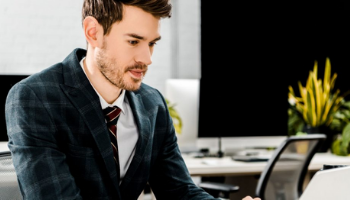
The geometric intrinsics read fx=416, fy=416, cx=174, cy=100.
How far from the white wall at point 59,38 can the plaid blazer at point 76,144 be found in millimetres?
2664

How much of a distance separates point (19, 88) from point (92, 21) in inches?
11.8

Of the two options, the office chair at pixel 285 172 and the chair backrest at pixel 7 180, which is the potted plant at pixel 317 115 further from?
the chair backrest at pixel 7 180

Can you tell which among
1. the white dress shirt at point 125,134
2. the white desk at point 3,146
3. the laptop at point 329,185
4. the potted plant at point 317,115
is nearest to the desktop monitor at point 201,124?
the potted plant at point 317,115

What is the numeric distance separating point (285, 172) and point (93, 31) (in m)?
1.64

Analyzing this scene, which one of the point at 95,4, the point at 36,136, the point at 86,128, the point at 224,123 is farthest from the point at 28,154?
the point at 224,123

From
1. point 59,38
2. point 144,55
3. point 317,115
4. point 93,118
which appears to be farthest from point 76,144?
point 59,38

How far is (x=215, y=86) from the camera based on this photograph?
306 centimetres

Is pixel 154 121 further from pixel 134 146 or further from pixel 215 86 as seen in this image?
pixel 215 86

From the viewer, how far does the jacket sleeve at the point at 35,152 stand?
3.59 feet

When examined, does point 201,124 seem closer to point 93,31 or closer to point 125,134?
point 125,134

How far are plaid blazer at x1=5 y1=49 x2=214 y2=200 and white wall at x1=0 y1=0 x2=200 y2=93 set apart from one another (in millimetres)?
2664

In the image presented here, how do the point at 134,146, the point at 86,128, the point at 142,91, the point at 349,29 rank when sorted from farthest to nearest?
the point at 349,29, the point at 142,91, the point at 134,146, the point at 86,128

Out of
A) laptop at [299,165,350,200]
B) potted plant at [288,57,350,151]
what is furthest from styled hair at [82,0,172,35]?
potted plant at [288,57,350,151]

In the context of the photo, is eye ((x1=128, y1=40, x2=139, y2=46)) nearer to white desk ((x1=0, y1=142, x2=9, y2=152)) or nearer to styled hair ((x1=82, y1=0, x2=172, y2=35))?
styled hair ((x1=82, y1=0, x2=172, y2=35))
